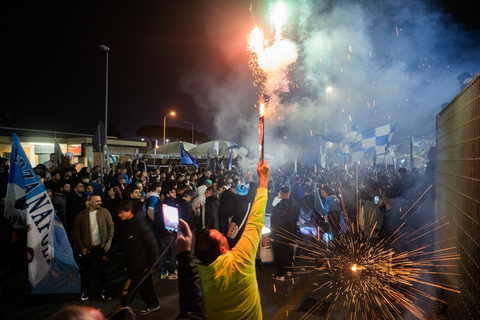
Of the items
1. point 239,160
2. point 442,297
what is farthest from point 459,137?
point 239,160

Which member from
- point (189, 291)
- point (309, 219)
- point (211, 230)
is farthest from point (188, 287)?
point (309, 219)

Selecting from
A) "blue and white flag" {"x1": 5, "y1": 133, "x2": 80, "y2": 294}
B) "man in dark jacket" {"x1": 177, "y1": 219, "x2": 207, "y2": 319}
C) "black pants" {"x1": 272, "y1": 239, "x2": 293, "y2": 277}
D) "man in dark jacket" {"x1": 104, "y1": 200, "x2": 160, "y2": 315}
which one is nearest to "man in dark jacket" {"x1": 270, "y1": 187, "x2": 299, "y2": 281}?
"black pants" {"x1": 272, "y1": 239, "x2": 293, "y2": 277}

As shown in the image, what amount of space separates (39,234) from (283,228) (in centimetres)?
470

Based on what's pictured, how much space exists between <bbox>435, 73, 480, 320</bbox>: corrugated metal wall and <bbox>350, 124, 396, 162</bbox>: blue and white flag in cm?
1054

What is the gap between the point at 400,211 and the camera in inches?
203

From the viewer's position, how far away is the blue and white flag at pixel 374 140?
43.3ft

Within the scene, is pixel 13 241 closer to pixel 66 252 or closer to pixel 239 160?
pixel 66 252

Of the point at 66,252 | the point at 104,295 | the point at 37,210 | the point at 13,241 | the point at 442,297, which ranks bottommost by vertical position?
the point at 104,295

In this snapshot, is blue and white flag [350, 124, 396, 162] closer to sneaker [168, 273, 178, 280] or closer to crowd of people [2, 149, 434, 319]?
crowd of people [2, 149, 434, 319]

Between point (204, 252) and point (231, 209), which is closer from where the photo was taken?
point (204, 252)

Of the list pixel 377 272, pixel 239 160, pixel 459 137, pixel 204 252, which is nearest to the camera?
pixel 204 252

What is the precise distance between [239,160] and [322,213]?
16.3 metres

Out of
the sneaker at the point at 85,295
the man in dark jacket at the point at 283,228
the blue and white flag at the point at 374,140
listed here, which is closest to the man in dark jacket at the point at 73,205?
the sneaker at the point at 85,295

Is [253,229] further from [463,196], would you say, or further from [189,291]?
[463,196]
